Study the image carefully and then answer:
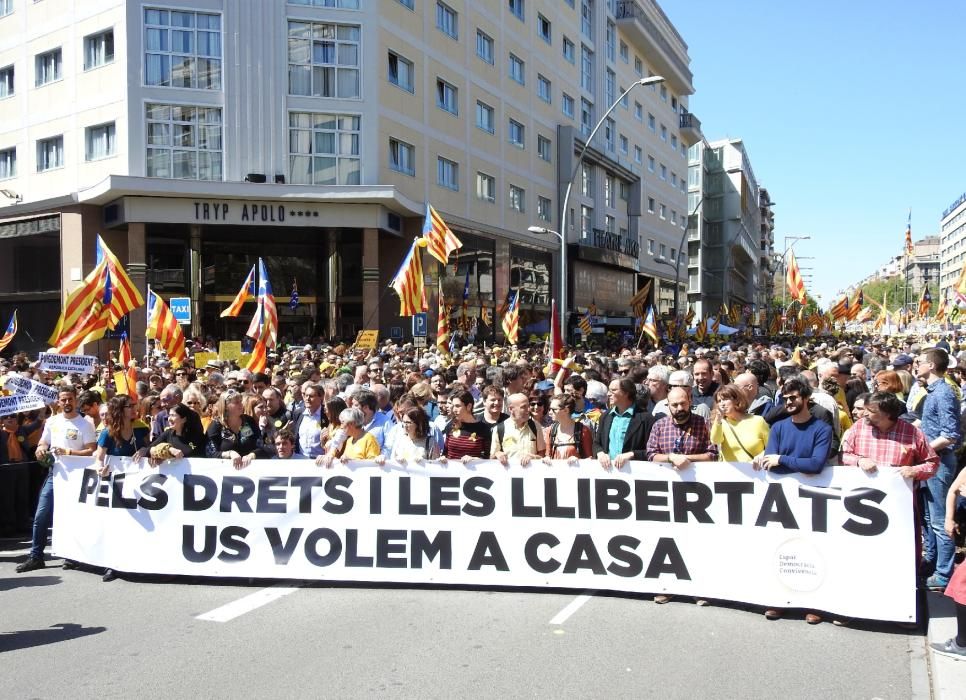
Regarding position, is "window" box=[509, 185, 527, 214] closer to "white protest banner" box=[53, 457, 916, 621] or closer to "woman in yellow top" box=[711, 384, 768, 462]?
"white protest banner" box=[53, 457, 916, 621]

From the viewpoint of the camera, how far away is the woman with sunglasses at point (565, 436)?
728 cm

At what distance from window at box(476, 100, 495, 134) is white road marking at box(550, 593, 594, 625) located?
1299 inches

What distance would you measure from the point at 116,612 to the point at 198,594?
66 centimetres

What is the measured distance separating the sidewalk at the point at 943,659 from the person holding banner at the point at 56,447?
697 centimetres

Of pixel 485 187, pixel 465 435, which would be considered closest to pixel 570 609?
pixel 465 435

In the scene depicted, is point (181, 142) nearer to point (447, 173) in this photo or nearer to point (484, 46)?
point (447, 173)

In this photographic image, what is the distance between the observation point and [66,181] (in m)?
31.0

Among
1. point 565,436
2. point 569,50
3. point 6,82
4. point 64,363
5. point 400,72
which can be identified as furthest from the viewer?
point 569,50

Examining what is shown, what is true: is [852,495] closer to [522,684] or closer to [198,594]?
[522,684]

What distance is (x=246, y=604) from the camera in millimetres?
6762

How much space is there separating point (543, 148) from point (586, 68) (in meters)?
9.23

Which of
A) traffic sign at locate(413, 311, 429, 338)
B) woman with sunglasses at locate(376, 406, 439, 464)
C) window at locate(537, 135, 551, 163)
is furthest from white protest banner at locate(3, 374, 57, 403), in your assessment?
window at locate(537, 135, 551, 163)

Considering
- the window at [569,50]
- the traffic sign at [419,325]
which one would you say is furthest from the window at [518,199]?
the traffic sign at [419,325]

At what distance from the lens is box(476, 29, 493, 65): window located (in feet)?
124
